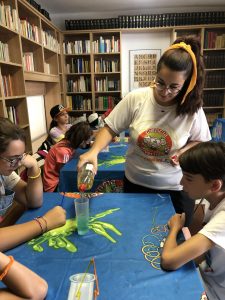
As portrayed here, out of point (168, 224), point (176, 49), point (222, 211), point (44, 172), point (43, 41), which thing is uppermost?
point (43, 41)

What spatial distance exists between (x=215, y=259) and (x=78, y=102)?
4.51 meters

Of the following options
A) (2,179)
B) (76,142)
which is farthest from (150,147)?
(76,142)

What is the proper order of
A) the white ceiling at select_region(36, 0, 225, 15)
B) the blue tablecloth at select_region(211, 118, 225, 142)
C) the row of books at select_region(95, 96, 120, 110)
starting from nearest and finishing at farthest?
the blue tablecloth at select_region(211, 118, 225, 142) < the white ceiling at select_region(36, 0, 225, 15) < the row of books at select_region(95, 96, 120, 110)

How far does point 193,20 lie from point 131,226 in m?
4.60

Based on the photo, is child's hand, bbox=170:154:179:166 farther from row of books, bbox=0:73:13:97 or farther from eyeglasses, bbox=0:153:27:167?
row of books, bbox=0:73:13:97

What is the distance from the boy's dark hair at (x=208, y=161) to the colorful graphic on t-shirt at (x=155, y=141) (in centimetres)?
20

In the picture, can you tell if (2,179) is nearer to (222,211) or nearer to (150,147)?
(150,147)

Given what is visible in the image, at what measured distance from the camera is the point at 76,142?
7.80 feet

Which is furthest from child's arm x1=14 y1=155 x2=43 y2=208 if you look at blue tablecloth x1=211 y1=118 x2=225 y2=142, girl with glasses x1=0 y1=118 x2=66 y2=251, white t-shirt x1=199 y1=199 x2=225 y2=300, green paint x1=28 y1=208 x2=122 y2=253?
blue tablecloth x1=211 y1=118 x2=225 y2=142

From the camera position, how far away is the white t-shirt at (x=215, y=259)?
2.73 ft

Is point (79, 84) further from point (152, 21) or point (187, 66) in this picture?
point (187, 66)

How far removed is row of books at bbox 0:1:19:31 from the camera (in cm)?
261

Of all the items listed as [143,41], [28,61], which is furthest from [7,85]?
[143,41]

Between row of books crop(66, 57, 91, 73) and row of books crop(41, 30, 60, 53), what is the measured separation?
418 mm
